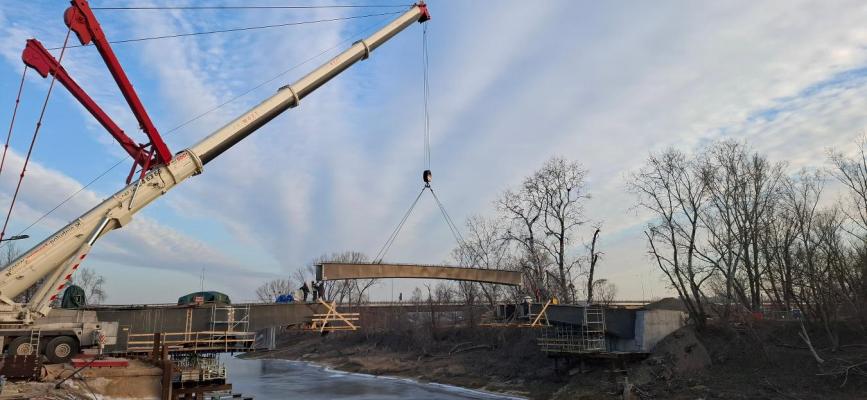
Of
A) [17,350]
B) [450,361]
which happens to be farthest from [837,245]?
[17,350]

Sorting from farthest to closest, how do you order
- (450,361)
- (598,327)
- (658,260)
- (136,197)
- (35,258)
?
1. (450,361)
2. (658,260)
3. (598,327)
4. (136,197)
5. (35,258)

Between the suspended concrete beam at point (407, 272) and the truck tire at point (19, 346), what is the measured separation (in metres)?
13.2

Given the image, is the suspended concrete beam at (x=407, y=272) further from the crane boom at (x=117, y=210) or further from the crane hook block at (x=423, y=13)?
the crane hook block at (x=423, y=13)

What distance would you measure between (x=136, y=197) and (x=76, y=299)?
15529mm

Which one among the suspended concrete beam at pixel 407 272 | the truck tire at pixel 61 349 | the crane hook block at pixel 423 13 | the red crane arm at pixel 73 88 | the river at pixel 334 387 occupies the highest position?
the crane hook block at pixel 423 13

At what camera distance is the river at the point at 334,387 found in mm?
42938

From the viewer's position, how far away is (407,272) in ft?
88.3

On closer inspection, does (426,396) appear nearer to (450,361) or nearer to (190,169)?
(450,361)

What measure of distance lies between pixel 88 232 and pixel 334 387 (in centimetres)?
3506

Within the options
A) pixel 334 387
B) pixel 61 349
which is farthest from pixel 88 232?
pixel 334 387

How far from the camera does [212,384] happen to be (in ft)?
97.4

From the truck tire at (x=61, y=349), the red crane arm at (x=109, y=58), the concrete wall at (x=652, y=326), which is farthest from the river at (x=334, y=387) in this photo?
the red crane arm at (x=109, y=58)

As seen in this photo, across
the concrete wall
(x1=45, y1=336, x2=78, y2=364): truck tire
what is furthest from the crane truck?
the concrete wall

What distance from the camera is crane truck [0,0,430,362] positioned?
1806 cm
